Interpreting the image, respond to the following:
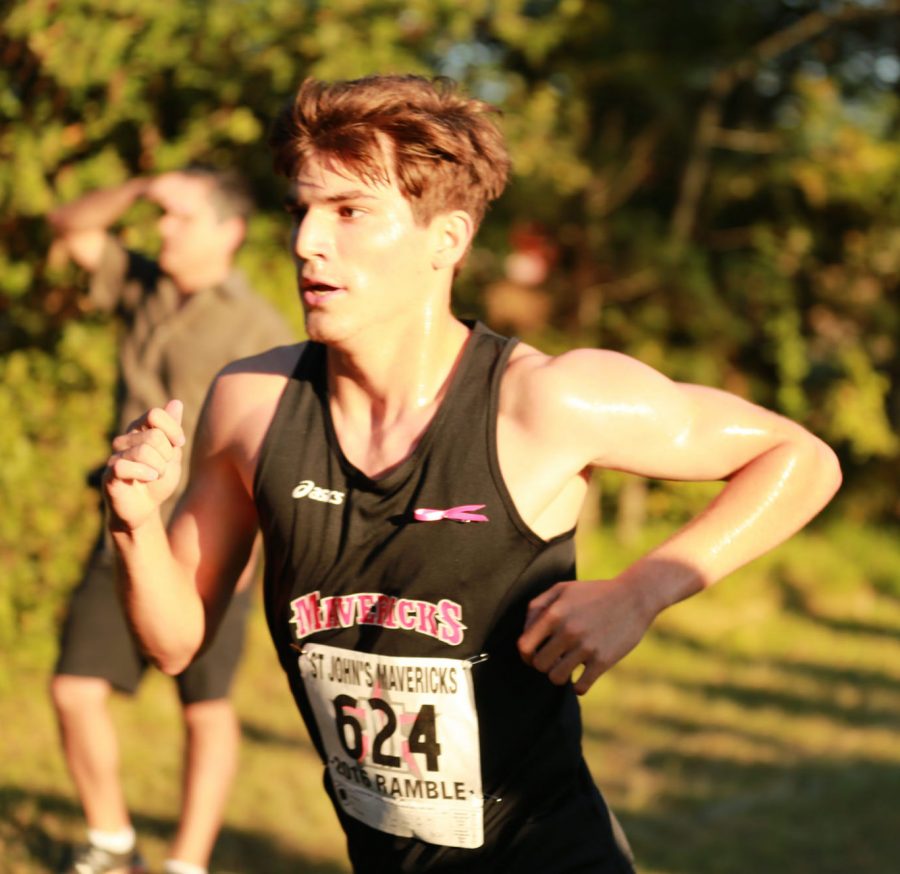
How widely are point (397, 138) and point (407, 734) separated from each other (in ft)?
3.41

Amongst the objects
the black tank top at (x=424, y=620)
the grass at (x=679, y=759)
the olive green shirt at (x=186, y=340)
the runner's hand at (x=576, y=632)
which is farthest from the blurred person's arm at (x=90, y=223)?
the runner's hand at (x=576, y=632)

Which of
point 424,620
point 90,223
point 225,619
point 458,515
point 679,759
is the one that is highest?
point 90,223

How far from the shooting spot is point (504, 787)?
256 centimetres

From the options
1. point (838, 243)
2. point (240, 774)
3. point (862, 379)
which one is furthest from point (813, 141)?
point (240, 774)

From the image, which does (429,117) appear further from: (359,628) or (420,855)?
(420,855)

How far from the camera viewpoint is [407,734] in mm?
2527

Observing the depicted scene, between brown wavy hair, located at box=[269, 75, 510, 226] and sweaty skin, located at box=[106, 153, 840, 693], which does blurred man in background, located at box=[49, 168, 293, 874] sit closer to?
sweaty skin, located at box=[106, 153, 840, 693]

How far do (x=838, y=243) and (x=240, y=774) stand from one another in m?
7.25

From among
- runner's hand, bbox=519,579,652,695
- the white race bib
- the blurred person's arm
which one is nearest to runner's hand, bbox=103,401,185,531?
the white race bib

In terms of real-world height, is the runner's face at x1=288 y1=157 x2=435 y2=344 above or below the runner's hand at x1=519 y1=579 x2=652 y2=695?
above

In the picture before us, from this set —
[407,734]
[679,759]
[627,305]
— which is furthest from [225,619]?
[627,305]

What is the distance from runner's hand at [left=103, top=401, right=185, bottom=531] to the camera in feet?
7.56

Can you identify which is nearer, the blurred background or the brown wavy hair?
the brown wavy hair

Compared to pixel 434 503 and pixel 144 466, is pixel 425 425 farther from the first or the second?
pixel 144 466
